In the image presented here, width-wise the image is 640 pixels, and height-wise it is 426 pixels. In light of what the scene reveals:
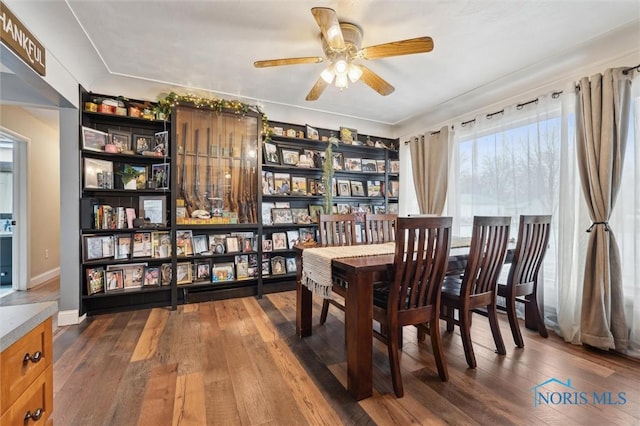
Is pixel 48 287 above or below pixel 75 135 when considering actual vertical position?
below

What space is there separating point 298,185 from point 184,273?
1817 mm

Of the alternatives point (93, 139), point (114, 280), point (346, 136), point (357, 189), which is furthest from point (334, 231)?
point (93, 139)

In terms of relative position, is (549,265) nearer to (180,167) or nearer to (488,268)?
(488,268)

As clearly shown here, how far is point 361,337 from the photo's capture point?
5.11 ft

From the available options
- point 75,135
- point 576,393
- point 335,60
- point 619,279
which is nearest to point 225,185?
point 75,135

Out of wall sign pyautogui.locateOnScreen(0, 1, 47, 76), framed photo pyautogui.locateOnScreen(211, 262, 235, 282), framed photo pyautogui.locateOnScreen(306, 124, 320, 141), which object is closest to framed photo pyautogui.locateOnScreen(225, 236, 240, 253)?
framed photo pyautogui.locateOnScreen(211, 262, 235, 282)

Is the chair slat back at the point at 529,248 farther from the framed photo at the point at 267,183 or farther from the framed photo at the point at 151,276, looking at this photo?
the framed photo at the point at 151,276

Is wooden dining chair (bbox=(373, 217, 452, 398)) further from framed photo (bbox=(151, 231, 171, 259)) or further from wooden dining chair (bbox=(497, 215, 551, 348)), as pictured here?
framed photo (bbox=(151, 231, 171, 259))

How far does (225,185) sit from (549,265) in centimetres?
357

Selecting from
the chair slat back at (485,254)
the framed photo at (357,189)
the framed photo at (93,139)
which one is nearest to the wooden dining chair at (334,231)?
the chair slat back at (485,254)

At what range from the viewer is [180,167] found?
3109mm

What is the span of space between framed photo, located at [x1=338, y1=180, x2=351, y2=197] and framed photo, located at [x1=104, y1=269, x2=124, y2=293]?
2.87m

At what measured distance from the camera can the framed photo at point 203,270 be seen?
319 centimetres

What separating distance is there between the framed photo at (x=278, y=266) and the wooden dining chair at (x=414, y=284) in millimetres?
2072
